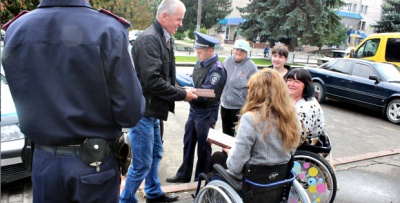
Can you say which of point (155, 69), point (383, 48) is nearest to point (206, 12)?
point (383, 48)

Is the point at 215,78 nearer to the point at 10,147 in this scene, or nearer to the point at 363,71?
the point at 10,147

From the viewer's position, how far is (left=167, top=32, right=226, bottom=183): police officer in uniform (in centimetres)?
391

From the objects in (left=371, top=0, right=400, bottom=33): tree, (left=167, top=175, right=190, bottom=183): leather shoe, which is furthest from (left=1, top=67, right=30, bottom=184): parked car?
(left=371, top=0, right=400, bottom=33): tree

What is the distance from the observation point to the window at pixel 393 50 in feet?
34.8

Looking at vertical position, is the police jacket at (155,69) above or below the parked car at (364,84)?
above

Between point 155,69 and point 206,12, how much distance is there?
1834 inches

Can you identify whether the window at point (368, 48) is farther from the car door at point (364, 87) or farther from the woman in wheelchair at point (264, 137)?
the woman in wheelchair at point (264, 137)

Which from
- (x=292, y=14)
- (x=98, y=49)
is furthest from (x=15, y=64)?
(x=292, y=14)

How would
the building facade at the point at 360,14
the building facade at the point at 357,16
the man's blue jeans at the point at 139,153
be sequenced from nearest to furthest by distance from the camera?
the man's blue jeans at the point at 139,153
the building facade at the point at 360,14
the building facade at the point at 357,16

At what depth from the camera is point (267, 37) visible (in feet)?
89.6

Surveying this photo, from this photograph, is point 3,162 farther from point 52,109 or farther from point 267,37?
point 267,37

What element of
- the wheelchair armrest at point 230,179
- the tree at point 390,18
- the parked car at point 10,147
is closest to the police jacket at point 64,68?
the wheelchair armrest at point 230,179

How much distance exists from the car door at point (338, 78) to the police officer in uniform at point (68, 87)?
8729 millimetres

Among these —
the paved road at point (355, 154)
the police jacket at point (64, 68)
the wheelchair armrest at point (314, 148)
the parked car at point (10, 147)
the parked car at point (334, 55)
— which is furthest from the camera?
the parked car at point (334, 55)
